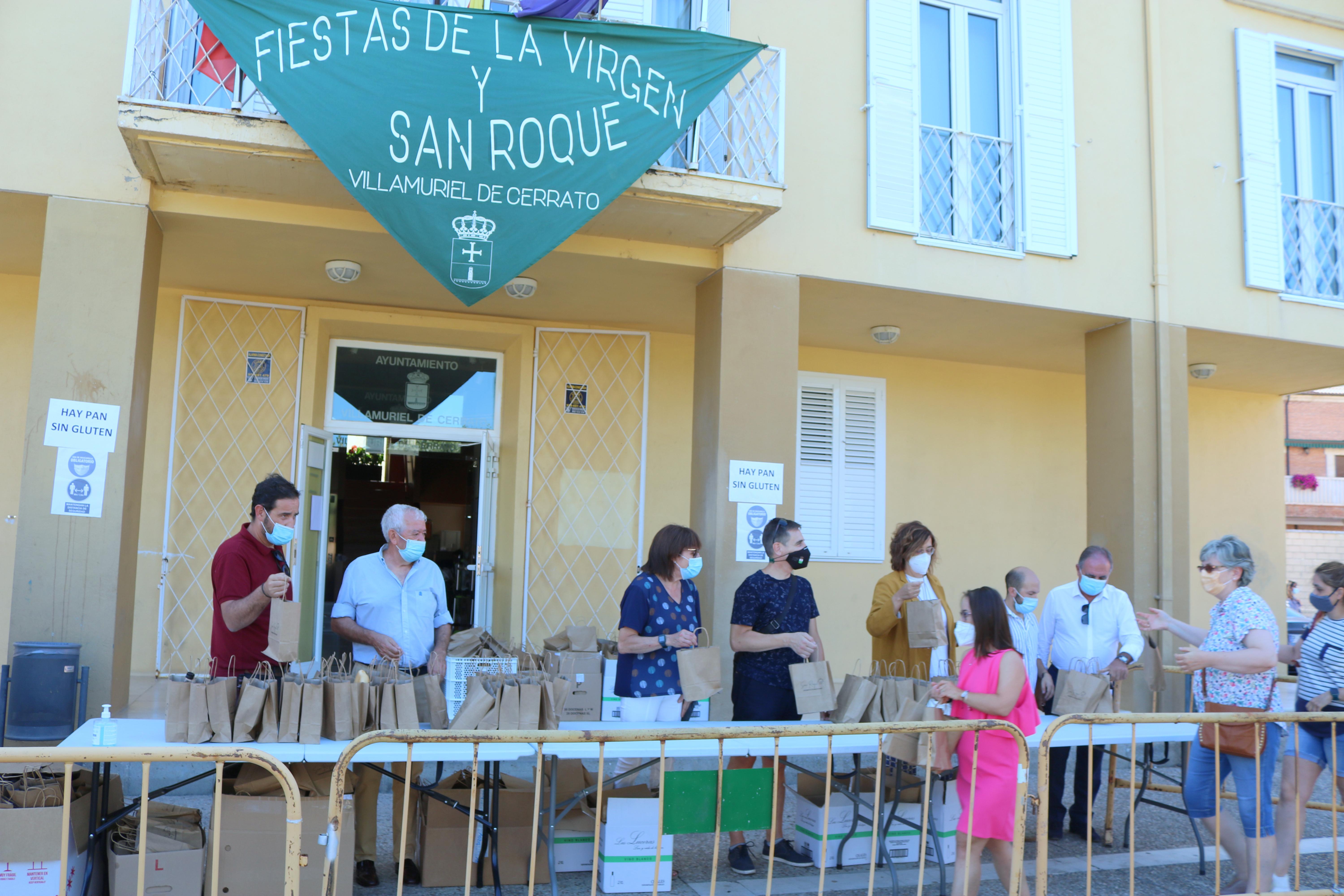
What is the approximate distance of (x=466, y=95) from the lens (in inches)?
227

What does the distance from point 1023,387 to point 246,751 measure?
885 centimetres

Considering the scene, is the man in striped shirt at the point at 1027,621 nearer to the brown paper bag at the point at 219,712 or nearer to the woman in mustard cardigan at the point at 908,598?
the woman in mustard cardigan at the point at 908,598

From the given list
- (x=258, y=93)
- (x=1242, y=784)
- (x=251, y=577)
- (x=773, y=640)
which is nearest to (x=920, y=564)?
(x=773, y=640)

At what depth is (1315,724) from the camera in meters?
4.60

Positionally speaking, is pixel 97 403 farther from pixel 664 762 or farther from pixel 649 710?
pixel 664 762

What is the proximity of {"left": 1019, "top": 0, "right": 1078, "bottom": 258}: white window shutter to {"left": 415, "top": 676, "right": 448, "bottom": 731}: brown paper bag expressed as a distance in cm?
587

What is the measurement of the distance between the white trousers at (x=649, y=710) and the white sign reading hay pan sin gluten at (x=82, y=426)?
348cm

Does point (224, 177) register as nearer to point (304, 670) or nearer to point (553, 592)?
point (304, 670)

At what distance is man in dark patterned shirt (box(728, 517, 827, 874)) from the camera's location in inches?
194

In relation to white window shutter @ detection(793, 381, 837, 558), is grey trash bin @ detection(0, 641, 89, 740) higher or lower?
lower

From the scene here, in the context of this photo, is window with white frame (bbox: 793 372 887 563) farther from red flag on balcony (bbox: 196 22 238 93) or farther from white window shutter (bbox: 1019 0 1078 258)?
red flag on balcony (bbox: 196 22 238 93)

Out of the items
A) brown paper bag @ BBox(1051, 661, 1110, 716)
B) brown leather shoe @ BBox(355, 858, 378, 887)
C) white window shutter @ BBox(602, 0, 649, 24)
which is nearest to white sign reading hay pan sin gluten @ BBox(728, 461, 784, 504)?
brown paper bag @ BBox(1051, 661, 1110, 716)

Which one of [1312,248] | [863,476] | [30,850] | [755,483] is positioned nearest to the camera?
[30,850]

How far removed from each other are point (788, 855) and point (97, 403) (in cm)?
473
